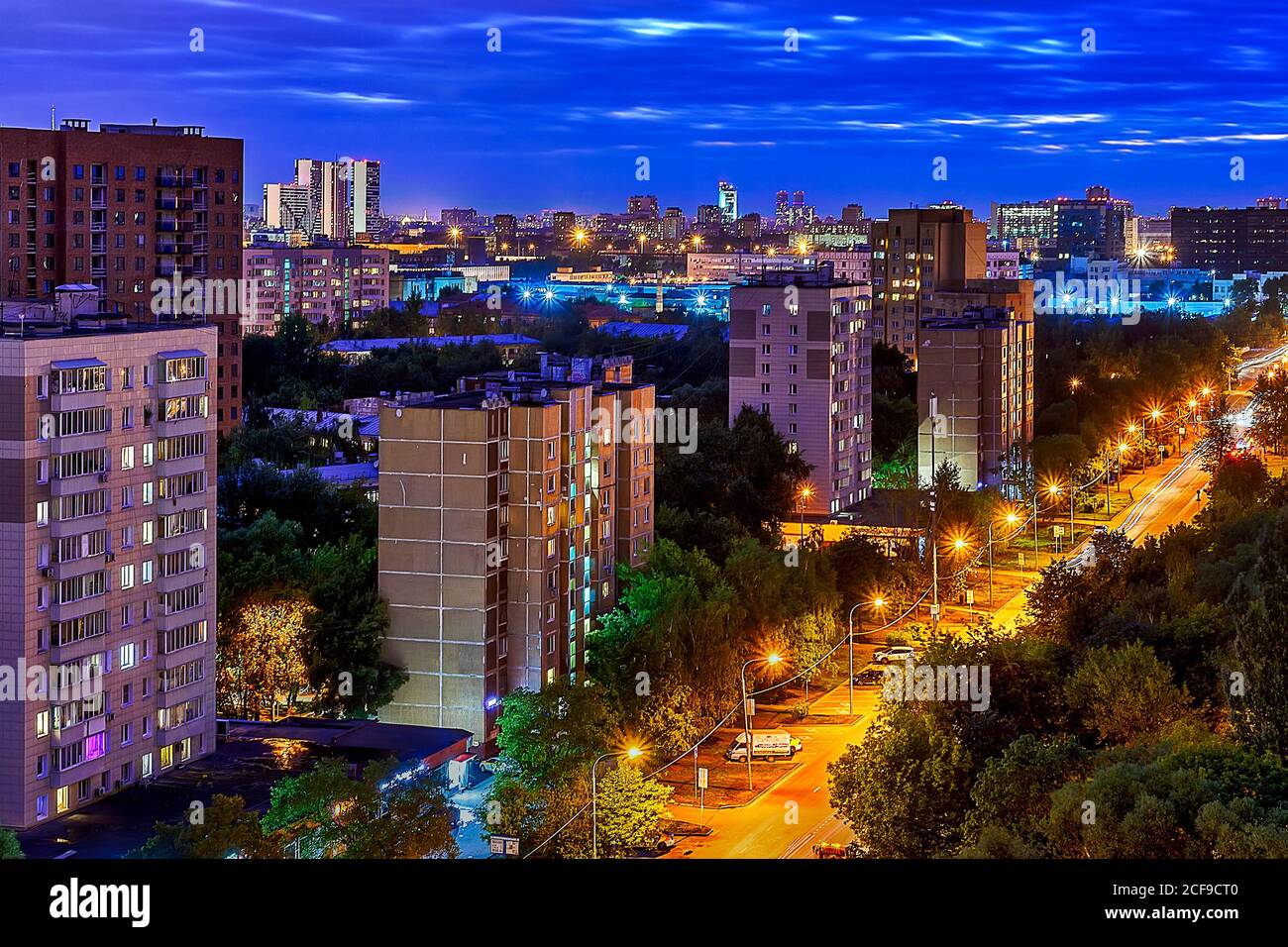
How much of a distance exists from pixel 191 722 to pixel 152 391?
3.84 meters

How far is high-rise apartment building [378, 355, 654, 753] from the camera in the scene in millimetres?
23094

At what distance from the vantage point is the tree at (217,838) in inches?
600

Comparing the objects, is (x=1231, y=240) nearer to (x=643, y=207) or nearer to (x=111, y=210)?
(x=643, y=207)

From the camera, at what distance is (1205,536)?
32156 millimetres

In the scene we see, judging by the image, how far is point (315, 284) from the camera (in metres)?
96.2

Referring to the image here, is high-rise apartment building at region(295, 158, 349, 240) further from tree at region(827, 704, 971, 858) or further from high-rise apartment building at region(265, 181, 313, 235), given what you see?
tree at region(827, 704, 971, 858)

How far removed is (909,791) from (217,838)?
23.1ft

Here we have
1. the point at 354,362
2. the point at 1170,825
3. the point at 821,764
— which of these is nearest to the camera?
the point at 1170,825

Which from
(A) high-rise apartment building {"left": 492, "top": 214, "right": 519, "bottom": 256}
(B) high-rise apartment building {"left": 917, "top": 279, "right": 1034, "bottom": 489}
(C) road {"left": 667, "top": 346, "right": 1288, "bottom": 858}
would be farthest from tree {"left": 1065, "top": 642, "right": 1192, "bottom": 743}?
(A) high-rise apartment building {"left": 492, "top": 214, "right": 519, "bottom": 256}

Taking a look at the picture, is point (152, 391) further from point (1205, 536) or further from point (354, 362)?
point (354, 362)

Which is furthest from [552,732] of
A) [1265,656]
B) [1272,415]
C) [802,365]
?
[1272,415]

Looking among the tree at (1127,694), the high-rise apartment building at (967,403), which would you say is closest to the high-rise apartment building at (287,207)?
the high-rise apartment building at (967,403)

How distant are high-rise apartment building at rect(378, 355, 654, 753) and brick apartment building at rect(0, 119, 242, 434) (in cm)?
2152
